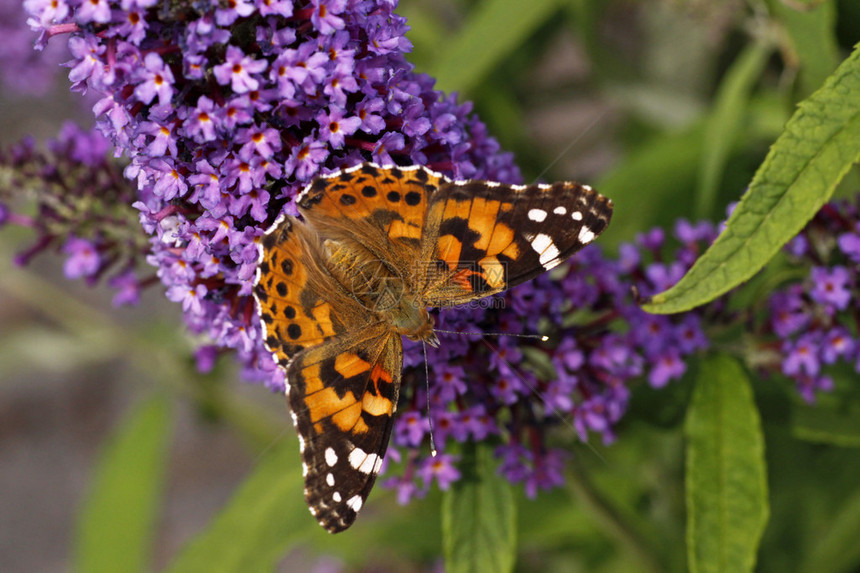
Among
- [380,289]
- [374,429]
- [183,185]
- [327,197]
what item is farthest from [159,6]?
[374,429]

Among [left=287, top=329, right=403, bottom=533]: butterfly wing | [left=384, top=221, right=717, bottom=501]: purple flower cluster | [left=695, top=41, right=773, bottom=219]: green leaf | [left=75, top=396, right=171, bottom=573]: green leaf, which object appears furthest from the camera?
[left=75, top=396, right=171, bottom=573]: green leaf

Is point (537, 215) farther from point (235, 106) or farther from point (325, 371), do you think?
point (235, 106)

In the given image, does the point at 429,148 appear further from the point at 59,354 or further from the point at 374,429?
the point at 59,354

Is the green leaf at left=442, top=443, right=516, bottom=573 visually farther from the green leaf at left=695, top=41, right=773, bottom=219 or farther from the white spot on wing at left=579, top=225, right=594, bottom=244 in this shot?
the green leaf at left=695, top=41, right=773, bottom=219

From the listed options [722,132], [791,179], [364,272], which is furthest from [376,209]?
[722,132]

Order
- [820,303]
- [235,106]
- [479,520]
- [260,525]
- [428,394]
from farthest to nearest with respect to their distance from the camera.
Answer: [260,525]
[820,303]
[479,520]
[428,394]
[235,106]

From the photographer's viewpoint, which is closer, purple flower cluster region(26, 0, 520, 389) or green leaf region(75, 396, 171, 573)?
purple flower cluster region(26, 0, 520, 389)

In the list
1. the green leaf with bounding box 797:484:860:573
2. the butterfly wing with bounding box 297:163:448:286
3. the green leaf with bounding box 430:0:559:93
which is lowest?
the green leaf with bounding box 797:484:860:573

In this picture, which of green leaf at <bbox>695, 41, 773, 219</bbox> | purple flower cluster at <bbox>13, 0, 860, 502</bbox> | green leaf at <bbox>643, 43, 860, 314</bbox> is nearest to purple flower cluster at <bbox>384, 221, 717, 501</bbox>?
purple flower cluster at <bbox>13, 0, 860, 502</bbox>
